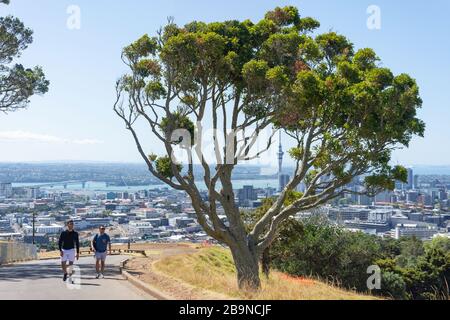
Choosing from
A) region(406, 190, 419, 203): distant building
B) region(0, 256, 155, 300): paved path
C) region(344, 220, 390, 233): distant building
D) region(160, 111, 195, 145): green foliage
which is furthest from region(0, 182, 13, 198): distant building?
region(160, 111, 195, 145): green foliage

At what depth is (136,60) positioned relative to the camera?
638 inches

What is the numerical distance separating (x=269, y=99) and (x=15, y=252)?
20315mm

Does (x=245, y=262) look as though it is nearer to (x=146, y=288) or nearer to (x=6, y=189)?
(x=146, y=288)

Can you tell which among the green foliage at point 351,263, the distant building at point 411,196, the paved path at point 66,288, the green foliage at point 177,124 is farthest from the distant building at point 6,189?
the green foliage at point 177,124

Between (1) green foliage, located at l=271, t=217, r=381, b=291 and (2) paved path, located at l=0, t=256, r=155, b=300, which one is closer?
(2) paved path, located at l=0, t=256, r=155, b=300

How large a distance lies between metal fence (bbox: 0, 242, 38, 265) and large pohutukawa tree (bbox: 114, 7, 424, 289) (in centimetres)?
1330

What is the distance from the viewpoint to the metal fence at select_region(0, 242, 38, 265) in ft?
89.2

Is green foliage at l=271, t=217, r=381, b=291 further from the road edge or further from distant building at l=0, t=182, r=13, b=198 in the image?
distant building at l=0, t=182, r=13, b=198

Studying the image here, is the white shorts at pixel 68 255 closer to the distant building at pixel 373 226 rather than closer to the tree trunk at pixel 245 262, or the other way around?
the tree trunk at pixel 245 262

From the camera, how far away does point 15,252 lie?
30750 millimetres

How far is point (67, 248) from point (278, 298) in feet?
20.4

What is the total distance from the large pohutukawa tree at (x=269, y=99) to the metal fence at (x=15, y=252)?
43.6 ft

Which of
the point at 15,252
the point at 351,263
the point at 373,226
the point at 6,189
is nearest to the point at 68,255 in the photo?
the point at 15,252

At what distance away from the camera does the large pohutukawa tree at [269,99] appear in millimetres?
14922
